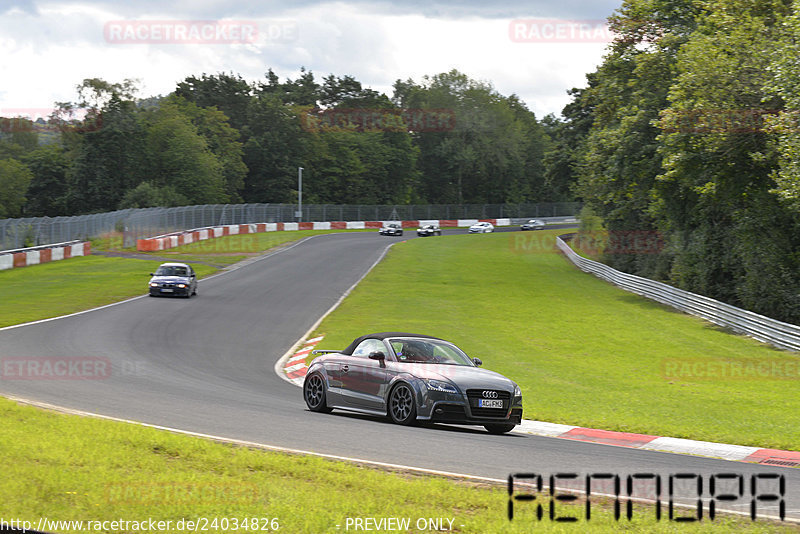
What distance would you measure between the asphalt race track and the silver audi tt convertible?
261 millimetres

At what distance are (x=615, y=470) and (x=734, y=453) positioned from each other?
3.28 metres

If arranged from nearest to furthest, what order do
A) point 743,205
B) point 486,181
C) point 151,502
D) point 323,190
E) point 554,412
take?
1. point 151,502
2. point 554,412
3. point 743,205
4. point 323,190
5. point 486,181

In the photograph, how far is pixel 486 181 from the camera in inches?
5536

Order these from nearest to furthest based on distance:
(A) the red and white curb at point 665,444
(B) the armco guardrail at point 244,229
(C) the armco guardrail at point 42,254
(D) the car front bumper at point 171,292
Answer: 1. (A) the red and white curb at point 665,444
2. (D) the car front bumper at point 171,292
3. (C) the armco guardrail at point 42,254
4. (B) the armco guardrail at point 244,229

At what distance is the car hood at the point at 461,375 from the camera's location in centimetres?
1243

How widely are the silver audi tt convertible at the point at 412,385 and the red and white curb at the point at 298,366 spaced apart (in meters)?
4.31

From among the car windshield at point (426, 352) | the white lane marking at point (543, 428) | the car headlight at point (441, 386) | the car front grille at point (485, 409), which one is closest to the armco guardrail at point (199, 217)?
the car windshield at point (426, 352)

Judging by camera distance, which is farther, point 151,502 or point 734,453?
point 734,453

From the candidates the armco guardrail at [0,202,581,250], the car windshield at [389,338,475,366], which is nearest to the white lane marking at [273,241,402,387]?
the car windshield at [389,338,475,366]

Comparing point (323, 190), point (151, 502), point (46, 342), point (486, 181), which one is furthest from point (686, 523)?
point (486, 181)

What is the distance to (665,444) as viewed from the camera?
1221cm

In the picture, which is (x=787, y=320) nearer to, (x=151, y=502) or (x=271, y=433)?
(x=271, y=433)

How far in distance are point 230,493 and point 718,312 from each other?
28.3m

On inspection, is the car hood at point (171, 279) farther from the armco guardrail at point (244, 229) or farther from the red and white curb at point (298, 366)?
the armco guardrail at point (244, 229)
